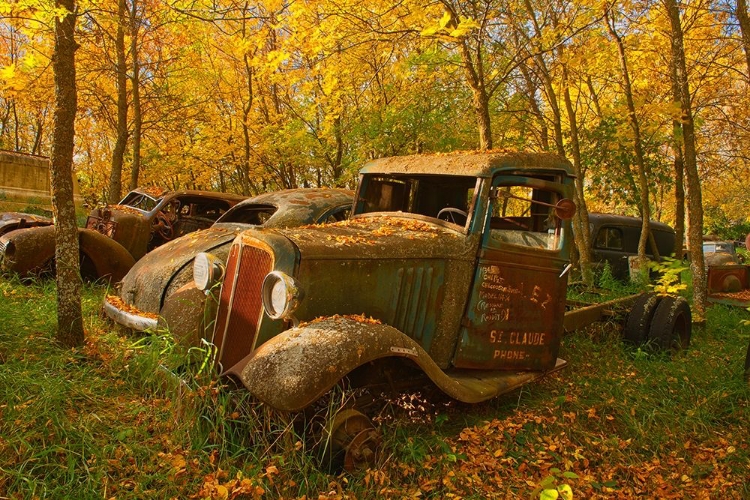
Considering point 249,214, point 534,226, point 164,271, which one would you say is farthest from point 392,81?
point 164,271

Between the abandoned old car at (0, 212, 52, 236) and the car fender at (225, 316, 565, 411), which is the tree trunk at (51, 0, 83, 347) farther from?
the abandoned old car at (0, 212, 52, 236)

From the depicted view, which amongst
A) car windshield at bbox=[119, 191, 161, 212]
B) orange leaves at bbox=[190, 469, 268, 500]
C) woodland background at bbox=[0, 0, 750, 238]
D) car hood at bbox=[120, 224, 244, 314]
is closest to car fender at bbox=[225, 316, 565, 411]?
orange leaves at bbox=[190, 469, 268, 500]

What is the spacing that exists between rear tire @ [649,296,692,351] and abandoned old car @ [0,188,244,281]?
6.56 meters

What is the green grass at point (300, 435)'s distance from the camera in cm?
280

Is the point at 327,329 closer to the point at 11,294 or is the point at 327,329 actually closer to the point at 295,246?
the point at 295,246

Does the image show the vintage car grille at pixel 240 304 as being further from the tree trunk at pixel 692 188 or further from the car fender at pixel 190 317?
the tree trunk at pixel 692 188

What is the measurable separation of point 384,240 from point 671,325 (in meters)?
3.97

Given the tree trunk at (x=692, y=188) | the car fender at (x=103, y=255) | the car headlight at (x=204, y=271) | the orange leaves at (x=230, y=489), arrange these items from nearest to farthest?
1. the orange leaves at (x=230, y=489)
2. the car headlight at (x=204, y=271)
3. the car fender at (x=103, y=255)
4. the tree trunk at (x=692, y=188)

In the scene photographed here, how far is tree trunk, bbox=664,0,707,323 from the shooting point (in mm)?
7160

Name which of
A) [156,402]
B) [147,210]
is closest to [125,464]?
[156,402]

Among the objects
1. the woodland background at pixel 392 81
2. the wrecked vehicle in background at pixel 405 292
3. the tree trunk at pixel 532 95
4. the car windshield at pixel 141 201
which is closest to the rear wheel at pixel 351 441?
the wrecked vehicle in background at pixel 405 292

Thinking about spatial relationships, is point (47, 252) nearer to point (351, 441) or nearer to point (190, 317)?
point (190, 317)

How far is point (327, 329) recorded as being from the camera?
122 inches

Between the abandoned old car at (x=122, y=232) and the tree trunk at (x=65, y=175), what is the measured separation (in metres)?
2.97
